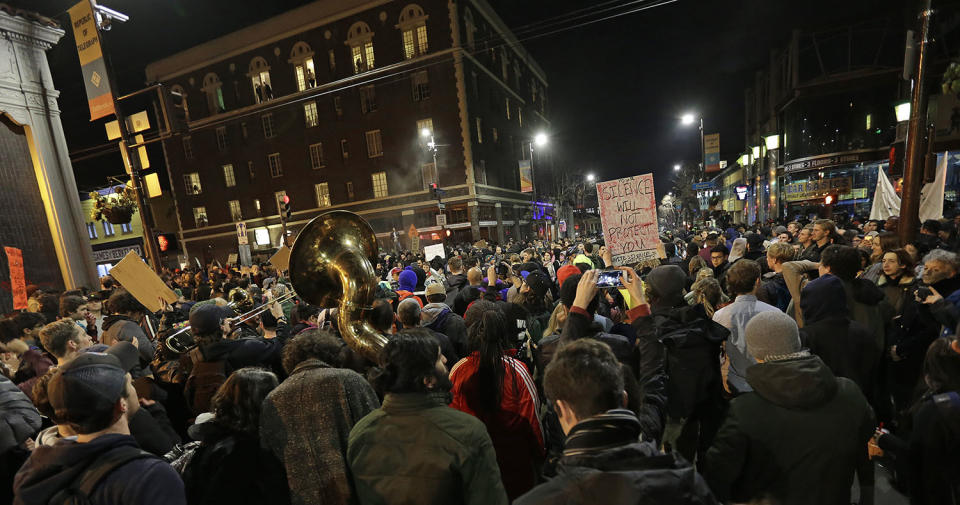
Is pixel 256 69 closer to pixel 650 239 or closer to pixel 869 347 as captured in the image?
pixel 650 239

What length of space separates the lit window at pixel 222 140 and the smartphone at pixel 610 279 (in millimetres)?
39233

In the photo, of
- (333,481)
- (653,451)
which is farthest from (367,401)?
(653,451)

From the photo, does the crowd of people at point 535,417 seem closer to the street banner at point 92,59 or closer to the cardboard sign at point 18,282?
the cardboard sign at point 18,282

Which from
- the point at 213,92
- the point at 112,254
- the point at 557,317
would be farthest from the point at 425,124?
the point at 557,317

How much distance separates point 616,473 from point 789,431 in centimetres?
120

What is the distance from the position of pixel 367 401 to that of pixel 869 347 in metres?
3.53

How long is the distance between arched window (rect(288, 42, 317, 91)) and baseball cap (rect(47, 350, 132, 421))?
3363 cm

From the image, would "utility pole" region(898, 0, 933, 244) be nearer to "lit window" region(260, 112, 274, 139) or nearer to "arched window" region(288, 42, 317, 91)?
"arched window" region(288, 42, 317, 91)

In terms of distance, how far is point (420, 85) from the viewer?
92.5 feet

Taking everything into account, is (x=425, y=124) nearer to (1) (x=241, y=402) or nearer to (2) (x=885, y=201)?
(2) (x=885, y=201)

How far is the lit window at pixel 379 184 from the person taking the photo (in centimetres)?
3005

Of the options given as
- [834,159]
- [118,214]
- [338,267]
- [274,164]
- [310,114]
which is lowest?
[338,267]

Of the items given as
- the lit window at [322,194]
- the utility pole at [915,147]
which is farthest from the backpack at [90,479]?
the lit window at [322,194]

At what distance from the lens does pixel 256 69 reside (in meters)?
31.4
